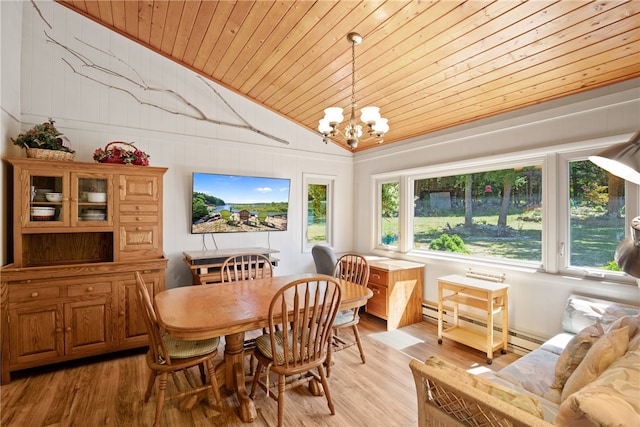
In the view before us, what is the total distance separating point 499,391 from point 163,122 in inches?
155

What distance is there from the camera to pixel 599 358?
1.38 m

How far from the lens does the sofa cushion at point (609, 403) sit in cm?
88

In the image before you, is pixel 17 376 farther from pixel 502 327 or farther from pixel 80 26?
pixel 502 327

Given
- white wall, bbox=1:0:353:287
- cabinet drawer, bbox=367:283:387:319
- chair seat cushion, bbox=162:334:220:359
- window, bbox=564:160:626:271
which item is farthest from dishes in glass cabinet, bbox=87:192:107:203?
window, bbox=564:160:626:271

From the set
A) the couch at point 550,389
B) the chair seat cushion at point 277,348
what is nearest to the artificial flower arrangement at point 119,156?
the chair seat cushion at point 277,348

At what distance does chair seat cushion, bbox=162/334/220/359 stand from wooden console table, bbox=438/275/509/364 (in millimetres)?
2390

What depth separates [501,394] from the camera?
1178 mm

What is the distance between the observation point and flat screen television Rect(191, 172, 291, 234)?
373 centimetres

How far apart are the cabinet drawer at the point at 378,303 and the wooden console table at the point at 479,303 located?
2.14 feet

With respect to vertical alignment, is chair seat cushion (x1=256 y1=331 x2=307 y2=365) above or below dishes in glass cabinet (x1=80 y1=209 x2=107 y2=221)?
below

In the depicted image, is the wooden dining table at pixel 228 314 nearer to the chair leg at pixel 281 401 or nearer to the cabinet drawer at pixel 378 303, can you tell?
the chair leg at pixel 281 401

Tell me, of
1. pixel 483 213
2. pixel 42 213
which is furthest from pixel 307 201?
pixel 42 213

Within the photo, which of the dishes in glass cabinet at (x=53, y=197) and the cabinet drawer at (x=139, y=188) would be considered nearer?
the dishes in glass cabinet at (x=53, y=197)

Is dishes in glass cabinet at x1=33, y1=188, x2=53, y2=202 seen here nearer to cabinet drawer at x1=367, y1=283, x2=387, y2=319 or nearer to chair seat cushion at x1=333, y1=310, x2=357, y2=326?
chair seat cushion at x1=333, y1=310, x2=357, y2=326
